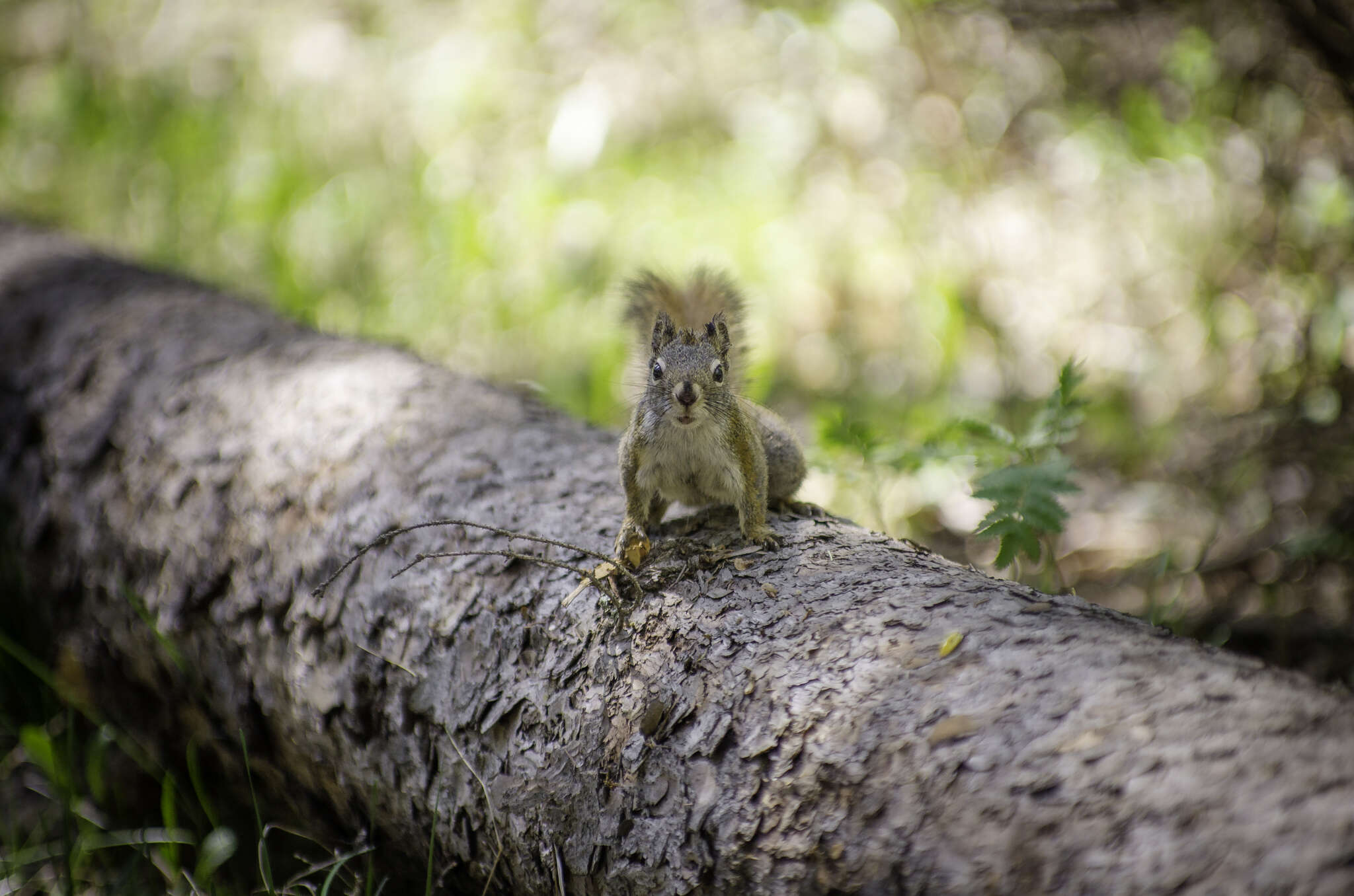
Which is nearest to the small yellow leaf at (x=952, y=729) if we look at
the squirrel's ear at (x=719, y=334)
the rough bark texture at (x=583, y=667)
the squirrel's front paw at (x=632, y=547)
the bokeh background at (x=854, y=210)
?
the rough bark texture at (x=583, y=667)

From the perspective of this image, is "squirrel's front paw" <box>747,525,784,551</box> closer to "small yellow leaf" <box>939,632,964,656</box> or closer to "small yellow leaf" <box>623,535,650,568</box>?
"small yellow leaf" <box>623,535,650,568</box>

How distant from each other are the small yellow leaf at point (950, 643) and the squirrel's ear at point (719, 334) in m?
0.99

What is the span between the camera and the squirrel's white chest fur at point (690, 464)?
6.48 ft

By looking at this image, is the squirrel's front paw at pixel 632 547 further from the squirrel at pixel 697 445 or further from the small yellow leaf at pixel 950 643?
the small yellow leaf at pixel 950 643

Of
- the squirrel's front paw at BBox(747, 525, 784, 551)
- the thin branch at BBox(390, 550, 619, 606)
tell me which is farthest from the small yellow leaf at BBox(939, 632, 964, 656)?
the thin branch at BBox(390, 550, 619, 606)

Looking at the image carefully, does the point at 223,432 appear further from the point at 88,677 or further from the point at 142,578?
the point at 88,677

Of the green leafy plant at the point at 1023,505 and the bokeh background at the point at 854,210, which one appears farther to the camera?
the bokeh background at the point at 854,210

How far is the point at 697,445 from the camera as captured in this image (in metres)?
2.01

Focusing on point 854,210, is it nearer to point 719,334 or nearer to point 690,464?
point 719,334

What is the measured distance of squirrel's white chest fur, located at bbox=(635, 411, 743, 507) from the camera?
1.97 m

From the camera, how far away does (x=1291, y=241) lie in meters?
3.43

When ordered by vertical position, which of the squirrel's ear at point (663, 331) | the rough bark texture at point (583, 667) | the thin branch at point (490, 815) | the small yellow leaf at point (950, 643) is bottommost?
the thin branch at point (490, 815)

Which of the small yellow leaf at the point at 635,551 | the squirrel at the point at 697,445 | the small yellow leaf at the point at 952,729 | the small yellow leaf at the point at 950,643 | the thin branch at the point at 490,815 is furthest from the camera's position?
the squirrel at the point at 697,445

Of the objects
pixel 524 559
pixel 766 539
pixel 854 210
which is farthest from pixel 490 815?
pixel 854 210
